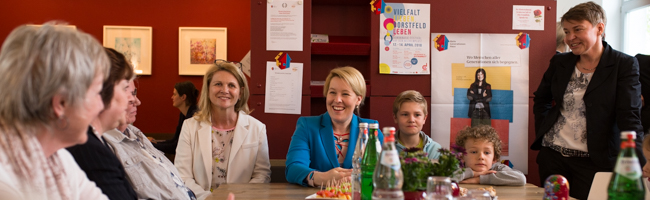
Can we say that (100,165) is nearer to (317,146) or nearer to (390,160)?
(390,160)

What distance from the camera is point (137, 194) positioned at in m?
1.89

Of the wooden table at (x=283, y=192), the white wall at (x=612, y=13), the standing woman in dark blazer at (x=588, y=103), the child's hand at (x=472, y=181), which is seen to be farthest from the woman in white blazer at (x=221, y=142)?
the white wall at (x=612, y=13)

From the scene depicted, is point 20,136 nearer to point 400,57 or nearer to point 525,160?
point 400,57

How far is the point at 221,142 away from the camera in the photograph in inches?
115

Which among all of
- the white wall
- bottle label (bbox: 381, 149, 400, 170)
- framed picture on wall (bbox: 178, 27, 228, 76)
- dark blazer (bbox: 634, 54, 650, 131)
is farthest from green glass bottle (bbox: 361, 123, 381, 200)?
framed picture on wall (bbox: 178, 27, 228, 76)

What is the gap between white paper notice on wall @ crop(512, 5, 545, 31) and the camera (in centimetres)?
347

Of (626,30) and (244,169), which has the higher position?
(626,30)

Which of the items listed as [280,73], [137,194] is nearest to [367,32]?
[280,73]

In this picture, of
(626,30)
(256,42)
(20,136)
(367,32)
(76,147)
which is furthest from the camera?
(626,30)

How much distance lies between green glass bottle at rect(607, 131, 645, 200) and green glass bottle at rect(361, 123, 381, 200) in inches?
27.0

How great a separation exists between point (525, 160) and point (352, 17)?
5.67 ft

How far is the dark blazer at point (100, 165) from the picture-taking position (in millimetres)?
1526

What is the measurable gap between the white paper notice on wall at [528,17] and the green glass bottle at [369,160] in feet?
7.72

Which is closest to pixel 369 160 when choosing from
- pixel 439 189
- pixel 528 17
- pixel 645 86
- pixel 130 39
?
pixel 439 189
